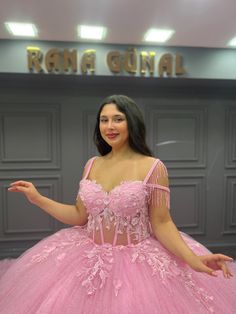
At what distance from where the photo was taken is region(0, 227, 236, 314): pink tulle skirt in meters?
0.90

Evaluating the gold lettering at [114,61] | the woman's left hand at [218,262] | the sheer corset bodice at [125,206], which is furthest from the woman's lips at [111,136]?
the gold lettering at [114,61]

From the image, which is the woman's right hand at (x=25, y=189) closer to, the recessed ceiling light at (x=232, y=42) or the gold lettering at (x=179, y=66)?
the gold lettering at (x=179, y=66)

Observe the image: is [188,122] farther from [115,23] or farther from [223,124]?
[115,23]

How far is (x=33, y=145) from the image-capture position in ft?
10.3

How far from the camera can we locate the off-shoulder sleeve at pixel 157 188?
112 centimetres

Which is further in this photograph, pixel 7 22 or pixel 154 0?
pixel 7 22

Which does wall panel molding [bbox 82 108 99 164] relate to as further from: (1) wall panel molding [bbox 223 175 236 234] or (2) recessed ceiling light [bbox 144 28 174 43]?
(1) wall panel molding [bbox 223 175 236 234]

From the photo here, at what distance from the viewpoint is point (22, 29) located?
229 cm

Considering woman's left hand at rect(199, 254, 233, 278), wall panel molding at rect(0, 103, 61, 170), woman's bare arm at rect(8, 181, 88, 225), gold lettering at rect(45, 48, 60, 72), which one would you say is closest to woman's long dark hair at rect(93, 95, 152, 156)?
woman's bare arm at rect(8, 181, 88, 225)

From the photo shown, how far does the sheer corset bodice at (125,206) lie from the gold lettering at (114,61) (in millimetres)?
1710

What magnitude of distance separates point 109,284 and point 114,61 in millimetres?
2132

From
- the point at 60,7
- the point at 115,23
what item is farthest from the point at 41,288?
the point at 115,23

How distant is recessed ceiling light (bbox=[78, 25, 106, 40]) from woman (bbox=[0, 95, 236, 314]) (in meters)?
1.33

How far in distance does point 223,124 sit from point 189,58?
1054 millimetres
